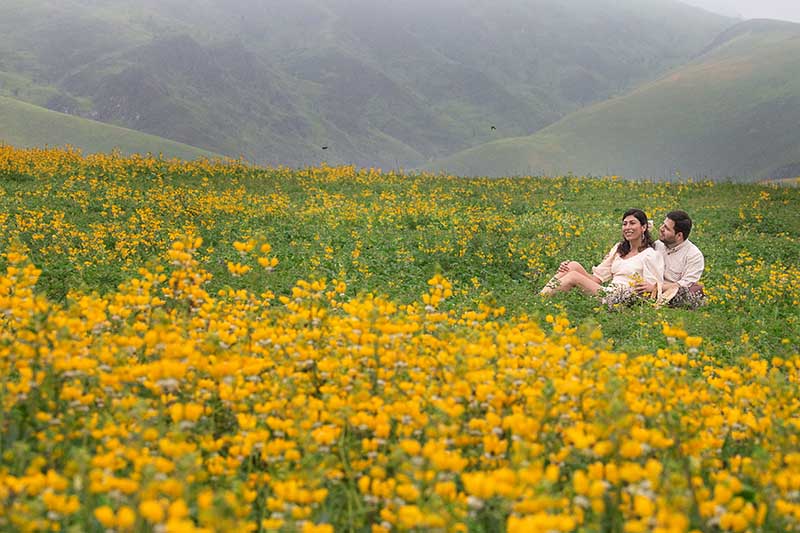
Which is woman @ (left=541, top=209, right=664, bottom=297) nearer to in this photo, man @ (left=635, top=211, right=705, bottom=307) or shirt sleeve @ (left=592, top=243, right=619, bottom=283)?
shirt sleeve @ (left=592, top=243, right=619, bottom=283)

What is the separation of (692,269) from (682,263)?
202 millimetres

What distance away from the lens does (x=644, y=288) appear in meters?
11.0

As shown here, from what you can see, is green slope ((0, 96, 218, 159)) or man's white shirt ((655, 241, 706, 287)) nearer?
man's white shirt ((655, 241, 706, 287))

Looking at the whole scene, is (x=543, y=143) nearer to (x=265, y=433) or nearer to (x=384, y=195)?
(x=384, y=195)

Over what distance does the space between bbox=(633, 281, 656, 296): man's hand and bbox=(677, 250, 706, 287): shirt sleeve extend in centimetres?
54

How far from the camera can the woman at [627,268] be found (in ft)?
36.2

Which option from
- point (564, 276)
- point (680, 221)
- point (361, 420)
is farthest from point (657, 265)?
point (361, 420)

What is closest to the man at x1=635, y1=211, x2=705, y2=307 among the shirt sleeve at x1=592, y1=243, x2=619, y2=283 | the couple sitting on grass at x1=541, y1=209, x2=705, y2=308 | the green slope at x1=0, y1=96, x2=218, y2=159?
the couple sitting on grass at x1=541, y1=209, x2=705, y2=308

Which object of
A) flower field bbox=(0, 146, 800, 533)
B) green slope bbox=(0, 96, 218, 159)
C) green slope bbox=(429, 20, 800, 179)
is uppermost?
green slope bbox=(429, 20, 800, 179)

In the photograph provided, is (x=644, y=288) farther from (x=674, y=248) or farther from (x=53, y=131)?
(x=53, y=131)

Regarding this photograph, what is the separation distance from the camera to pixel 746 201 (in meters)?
22.2

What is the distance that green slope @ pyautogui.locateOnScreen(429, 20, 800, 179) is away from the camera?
412ft

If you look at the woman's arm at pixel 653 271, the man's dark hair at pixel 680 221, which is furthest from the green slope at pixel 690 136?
the woman's arm at pixel 653 271

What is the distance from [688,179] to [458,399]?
Result: 79.1ft
